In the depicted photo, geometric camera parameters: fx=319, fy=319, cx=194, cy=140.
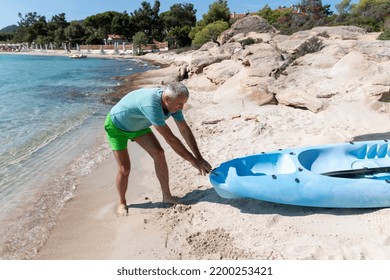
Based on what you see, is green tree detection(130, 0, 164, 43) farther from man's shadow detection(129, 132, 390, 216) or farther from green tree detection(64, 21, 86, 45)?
man's shadow detection(129, 132, 390, 216)

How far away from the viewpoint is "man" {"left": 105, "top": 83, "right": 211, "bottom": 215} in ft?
10.3

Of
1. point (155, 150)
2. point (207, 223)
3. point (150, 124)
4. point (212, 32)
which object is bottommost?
point (207, 223)

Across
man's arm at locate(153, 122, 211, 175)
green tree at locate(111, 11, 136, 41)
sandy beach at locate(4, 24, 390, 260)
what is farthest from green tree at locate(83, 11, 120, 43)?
man's arm at locate(153, 122, 211, 175)

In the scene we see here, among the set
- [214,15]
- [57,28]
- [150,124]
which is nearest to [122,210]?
[150,124]

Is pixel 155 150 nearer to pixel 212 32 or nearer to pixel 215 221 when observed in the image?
pixel 215 221

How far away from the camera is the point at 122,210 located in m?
4.06

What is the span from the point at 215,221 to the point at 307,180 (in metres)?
1.11

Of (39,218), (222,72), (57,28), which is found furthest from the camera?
(57,28)

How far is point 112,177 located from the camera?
537cm

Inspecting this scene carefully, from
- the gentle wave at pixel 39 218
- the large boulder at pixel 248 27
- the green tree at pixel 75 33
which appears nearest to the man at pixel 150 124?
the gentle wave at pixel 39 218

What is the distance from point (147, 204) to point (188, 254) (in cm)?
127

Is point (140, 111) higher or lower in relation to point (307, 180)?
higher
